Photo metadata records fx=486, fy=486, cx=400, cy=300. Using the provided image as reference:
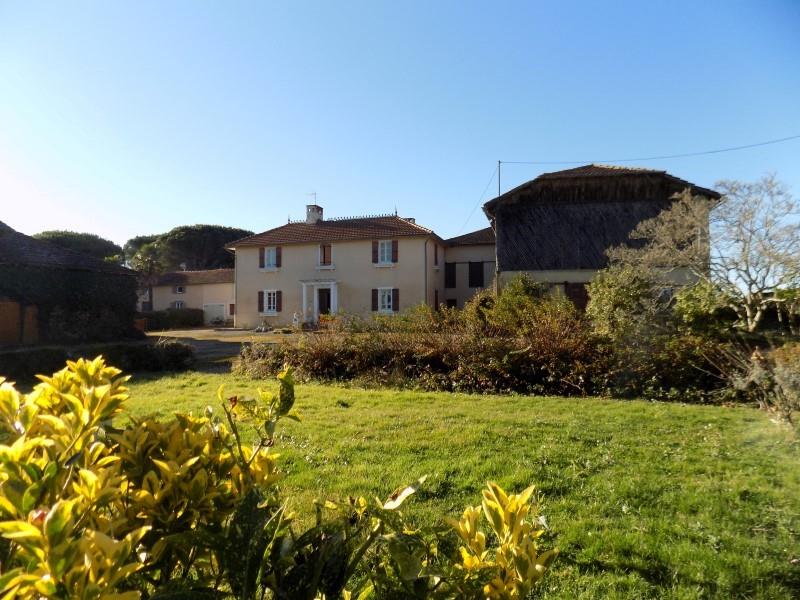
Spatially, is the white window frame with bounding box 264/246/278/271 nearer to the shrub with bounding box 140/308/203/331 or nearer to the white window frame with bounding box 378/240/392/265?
the white window frame with bounding box 378/240/392/265

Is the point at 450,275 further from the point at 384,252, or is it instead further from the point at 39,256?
the point at 39,256

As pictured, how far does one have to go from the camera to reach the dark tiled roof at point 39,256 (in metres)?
19.1

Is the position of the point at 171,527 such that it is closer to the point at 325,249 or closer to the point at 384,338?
the point at 384,338

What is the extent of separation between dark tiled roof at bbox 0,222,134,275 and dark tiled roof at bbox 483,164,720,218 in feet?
57.2

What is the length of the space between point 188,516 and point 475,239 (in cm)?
2961

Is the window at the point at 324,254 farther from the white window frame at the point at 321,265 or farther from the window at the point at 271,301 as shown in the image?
the window at the point at 271,301

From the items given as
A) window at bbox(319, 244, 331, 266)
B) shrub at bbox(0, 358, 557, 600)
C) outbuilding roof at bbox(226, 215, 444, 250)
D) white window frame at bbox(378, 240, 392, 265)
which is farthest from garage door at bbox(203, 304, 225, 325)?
shrub at bbox(0, 358, 557, 600)

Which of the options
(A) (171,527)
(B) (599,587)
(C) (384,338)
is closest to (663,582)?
(B) (599,587)

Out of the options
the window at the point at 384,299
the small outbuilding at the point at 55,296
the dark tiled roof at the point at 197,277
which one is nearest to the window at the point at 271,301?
the window at the point at 384,299

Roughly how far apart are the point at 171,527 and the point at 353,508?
488 millimetres

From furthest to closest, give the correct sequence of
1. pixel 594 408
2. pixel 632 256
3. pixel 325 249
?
pixel 325 249
pixel 632 256
pixel 594 408

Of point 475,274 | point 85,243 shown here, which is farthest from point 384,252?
point 85,243

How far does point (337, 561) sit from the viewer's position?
1240 mm

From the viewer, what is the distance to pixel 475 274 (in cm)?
2941
